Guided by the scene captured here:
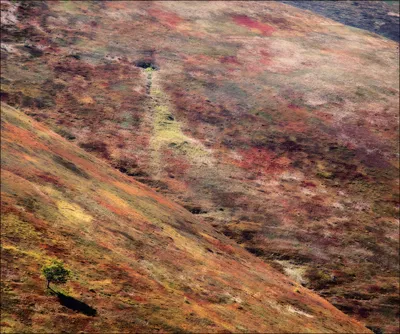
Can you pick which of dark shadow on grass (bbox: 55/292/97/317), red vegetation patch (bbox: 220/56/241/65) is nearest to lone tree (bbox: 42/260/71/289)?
dark shadow on grass (bbox: 55/292/97/317)

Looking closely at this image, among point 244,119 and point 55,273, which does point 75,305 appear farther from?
point 244,119

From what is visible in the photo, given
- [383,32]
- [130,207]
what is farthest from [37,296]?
[383,32]

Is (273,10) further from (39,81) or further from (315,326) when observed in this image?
(315,326)

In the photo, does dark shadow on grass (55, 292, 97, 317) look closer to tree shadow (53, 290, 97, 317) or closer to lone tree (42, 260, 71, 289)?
tree shadow (53, 290, 97, 317)

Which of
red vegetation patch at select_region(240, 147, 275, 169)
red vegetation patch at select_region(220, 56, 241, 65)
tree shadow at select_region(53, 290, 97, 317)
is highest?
tree shadow at select_region(53, 290, 97, 317)

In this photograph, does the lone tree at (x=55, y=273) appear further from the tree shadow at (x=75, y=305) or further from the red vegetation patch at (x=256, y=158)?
the red vegetation patch at (x=256, y=158)

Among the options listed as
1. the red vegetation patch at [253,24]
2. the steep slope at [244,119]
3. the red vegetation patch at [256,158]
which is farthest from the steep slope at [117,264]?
the red vegetation patch at [253,24]

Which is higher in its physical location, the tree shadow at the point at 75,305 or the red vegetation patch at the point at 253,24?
the red vegetation patch at the point at 253,24
